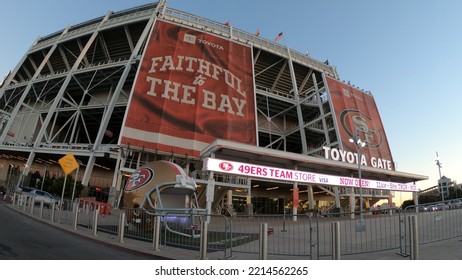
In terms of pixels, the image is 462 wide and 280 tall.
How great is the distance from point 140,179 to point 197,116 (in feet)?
68.6

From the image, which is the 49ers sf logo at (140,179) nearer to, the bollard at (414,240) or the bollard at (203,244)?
the bollard at (203,244)

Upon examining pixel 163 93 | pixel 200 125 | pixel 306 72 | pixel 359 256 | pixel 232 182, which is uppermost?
pixel 306 72

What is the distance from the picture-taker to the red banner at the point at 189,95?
34.0m

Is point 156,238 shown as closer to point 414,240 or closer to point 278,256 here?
point 278,256

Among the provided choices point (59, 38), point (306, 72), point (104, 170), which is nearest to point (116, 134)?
point (104, 170)

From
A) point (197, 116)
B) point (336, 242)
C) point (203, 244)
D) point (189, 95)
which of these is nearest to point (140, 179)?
point (203, 244)

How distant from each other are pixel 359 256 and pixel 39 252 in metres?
9.08

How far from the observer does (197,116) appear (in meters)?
35.6

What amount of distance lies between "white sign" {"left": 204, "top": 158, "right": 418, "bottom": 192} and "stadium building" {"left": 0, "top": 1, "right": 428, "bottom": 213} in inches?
3.7

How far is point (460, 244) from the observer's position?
931 centimetres

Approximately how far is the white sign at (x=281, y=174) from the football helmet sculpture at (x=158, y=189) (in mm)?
5458

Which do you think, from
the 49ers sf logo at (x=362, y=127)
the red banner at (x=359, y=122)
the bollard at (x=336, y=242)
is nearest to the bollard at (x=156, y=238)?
the bollard at (x=336, y=242)

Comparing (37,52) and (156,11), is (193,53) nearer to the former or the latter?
(156,11)

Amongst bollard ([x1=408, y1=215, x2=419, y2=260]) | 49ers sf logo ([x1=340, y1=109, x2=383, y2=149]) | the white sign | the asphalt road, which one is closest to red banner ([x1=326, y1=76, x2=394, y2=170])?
49ers sf logo ([x1=340, y1=109, x2=383, y2=149])
